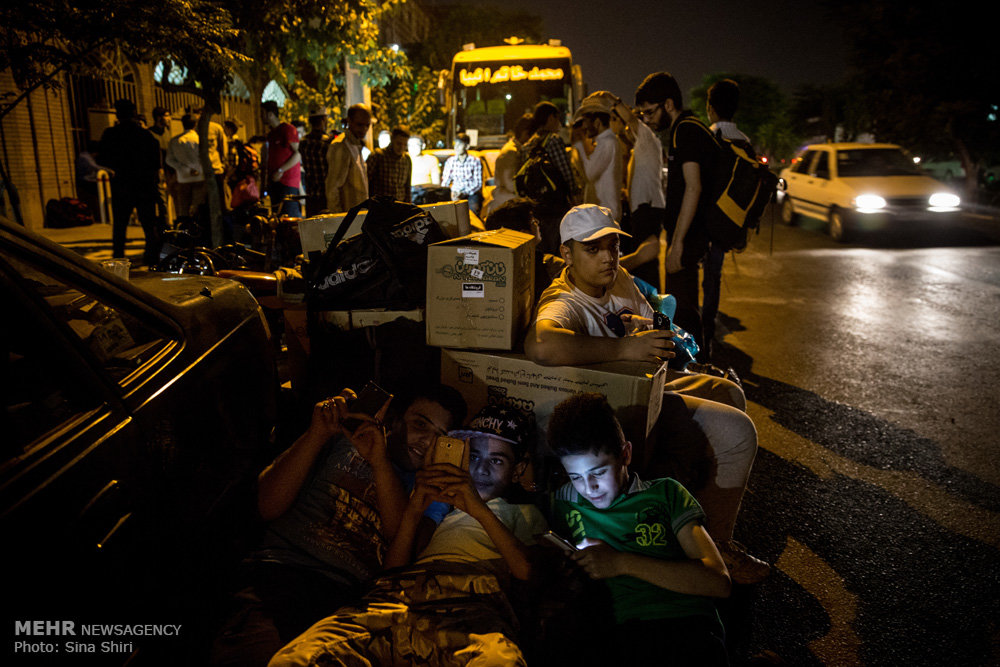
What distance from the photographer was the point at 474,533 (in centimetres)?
244

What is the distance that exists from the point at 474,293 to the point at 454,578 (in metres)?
1.29

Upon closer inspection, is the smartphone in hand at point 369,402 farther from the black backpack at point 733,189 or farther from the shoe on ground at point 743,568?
the black backpack at point 733,189

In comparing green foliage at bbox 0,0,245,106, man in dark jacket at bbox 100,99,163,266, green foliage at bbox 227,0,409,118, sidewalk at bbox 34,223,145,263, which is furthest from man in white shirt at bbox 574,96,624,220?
sidewalk at bbox 34,223,145,263

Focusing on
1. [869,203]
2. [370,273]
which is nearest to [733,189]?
[370,273]

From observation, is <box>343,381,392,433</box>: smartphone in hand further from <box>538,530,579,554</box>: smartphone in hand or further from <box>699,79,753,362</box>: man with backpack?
<box>699,79,753,362</box>: man with backpack

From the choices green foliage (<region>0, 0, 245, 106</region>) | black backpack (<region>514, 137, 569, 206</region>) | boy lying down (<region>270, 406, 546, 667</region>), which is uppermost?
green foliage (<region>0, 0, 245, 106</region>)

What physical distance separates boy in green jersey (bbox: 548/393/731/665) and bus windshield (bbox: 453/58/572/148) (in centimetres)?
1149

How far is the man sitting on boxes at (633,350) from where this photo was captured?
2830 millimetres

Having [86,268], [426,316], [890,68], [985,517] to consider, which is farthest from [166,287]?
[890,68]

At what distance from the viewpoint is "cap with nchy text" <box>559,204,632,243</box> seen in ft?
10.5

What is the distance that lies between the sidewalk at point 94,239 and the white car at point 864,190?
39.7ft

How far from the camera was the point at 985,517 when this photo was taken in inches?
141

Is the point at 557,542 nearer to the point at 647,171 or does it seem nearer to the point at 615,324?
the point at 615,324

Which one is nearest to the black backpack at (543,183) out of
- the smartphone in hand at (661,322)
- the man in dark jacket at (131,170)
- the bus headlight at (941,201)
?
the smartphone in hand at (661,322)
